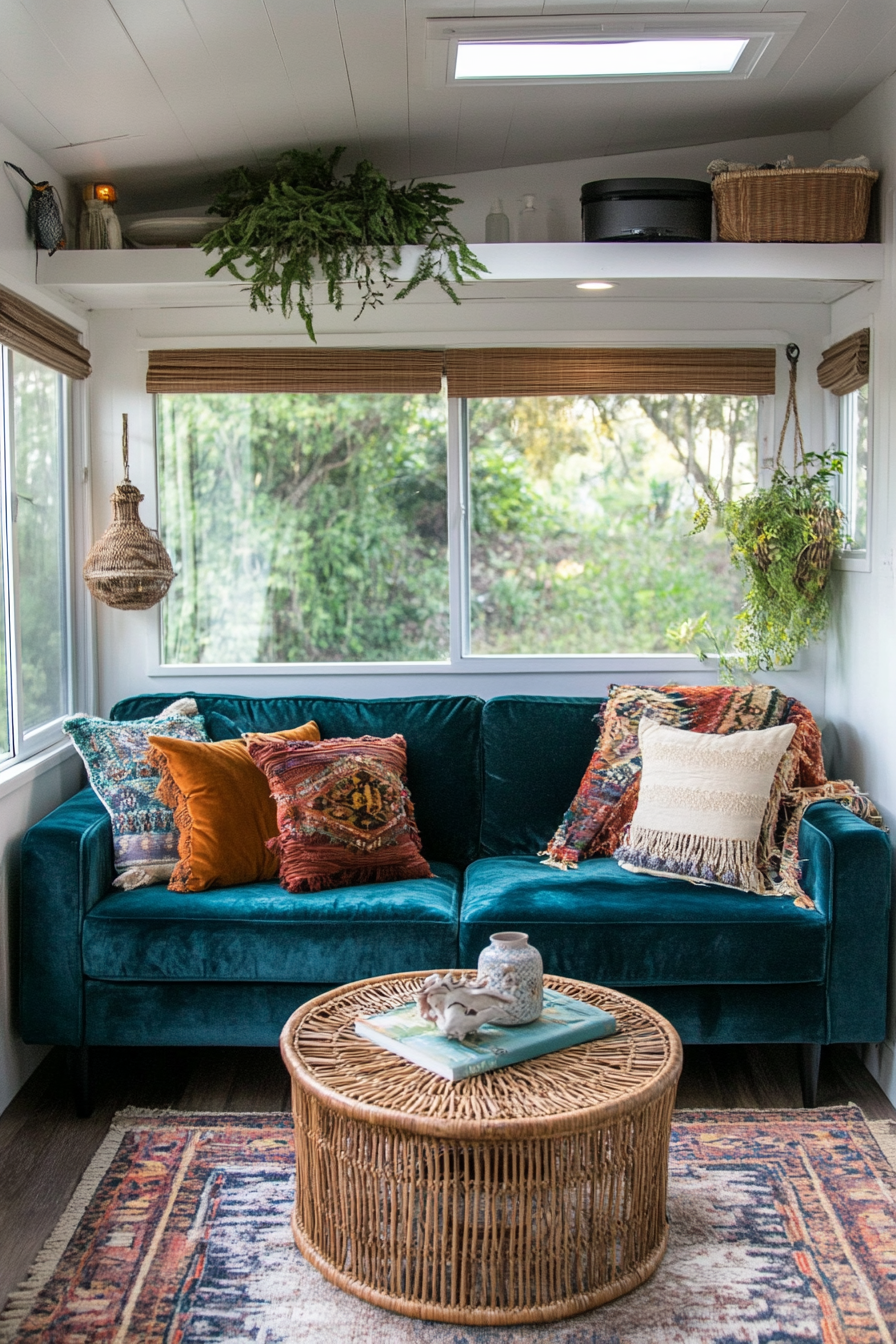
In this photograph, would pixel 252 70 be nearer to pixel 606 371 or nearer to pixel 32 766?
pixel 606 371

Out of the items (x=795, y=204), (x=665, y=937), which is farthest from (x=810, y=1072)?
(x=795, y=204)

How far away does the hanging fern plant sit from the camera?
3625 mm

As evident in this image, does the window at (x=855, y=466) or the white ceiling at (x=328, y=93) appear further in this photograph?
the window at (x=855, y=466)

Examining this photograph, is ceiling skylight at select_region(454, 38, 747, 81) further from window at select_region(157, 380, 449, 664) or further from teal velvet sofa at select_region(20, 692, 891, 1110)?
teal velvet sofa at select_region(20, 692, 891, 1110)

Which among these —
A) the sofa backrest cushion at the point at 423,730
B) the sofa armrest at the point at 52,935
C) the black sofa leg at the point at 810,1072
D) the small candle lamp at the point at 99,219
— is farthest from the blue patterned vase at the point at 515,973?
the small candle lamp at the point at 99,219

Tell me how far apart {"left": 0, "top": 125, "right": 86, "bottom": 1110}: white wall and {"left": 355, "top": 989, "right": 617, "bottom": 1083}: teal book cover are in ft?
3.65

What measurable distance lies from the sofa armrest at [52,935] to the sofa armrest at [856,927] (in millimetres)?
1797

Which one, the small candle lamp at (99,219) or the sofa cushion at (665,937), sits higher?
the small candle lamp at (99,219)

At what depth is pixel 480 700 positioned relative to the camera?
365 cm

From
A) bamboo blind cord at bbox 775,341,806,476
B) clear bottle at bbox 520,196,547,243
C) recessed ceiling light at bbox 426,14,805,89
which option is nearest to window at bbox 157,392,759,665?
bamboo blind cord at bbox 775,341,806,476

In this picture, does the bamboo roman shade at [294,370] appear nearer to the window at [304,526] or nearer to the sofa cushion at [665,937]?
the window at [304,526]

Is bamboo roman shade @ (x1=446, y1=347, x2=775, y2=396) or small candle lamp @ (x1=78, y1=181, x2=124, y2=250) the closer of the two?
small candle lamp @ (x1=78, y1=181, x2=124, y2=250)

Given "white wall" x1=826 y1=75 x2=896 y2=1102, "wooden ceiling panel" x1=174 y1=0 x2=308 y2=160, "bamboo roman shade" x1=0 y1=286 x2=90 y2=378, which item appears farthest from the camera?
"white wall" x1=826 y1=75 x2=896 y2=1102

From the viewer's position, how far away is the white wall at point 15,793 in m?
2.96
